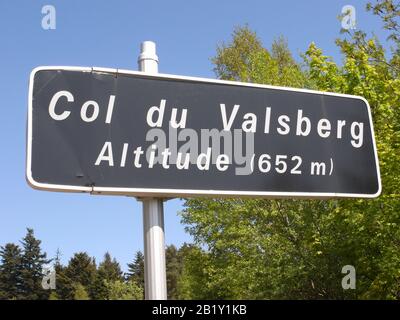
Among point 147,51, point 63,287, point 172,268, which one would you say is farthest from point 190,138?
point 172,268

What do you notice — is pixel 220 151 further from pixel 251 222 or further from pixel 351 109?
pixel 251 222

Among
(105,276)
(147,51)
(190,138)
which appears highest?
(105,276)

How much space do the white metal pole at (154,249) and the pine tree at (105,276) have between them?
8296cm

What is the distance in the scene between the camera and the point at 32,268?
333ft

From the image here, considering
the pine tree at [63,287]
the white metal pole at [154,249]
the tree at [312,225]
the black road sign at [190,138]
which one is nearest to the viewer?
the black road sign at [190,138]

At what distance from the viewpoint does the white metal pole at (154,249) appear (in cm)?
243

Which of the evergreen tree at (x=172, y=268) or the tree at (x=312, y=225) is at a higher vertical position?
the evergreen tree at (x=172, y=268)

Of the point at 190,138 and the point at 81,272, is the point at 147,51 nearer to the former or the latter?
the point at 190,138

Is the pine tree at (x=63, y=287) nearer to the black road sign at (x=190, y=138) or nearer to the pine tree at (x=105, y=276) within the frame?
the pine tree at (x=105, y=276)

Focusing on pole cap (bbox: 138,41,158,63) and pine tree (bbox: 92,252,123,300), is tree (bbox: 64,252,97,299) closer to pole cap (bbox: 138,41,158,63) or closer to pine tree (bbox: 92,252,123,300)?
pine tree (bbox: 92,252,123,300)

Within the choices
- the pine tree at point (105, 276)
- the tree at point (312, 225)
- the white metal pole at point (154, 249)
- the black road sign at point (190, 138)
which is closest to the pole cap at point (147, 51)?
the black road sign at point (190, 138)

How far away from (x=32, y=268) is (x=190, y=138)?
106 m

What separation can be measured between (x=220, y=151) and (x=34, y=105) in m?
0.91
